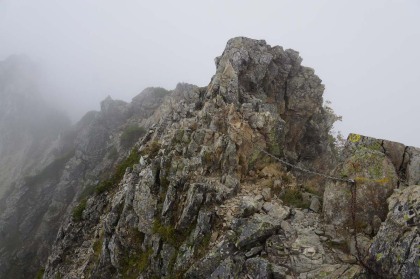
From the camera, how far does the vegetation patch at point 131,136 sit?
210ft

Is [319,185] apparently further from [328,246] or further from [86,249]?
[86,249]

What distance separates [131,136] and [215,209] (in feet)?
176

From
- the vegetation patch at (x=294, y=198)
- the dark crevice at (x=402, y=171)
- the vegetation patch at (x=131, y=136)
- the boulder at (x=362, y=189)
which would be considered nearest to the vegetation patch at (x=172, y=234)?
the vegetation patch at (x=294, y=198)

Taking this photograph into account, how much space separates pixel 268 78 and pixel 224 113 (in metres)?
9.60

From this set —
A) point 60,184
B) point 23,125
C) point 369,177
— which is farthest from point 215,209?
point 23,125

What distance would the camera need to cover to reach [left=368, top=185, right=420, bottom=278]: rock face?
8.84 meters

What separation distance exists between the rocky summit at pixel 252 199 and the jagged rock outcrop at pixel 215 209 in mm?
58

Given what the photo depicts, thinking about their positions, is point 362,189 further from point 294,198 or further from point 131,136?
point 131,136

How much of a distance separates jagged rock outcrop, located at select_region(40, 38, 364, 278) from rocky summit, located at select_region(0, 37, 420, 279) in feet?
0.19

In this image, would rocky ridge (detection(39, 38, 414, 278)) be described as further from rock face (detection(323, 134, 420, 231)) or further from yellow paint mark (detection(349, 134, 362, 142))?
yellow paint mark (detection(349, 134, 362, 142))

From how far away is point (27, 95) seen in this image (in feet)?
447

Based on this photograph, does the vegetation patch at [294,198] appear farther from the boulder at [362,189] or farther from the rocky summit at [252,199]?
the boulder at [362,189]

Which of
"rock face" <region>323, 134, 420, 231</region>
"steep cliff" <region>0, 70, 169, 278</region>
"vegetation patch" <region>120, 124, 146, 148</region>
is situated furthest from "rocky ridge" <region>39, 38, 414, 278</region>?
"vegetation patch" <region>120, 124, 146, 148</region>

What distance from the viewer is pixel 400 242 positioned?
9305 millimetres
